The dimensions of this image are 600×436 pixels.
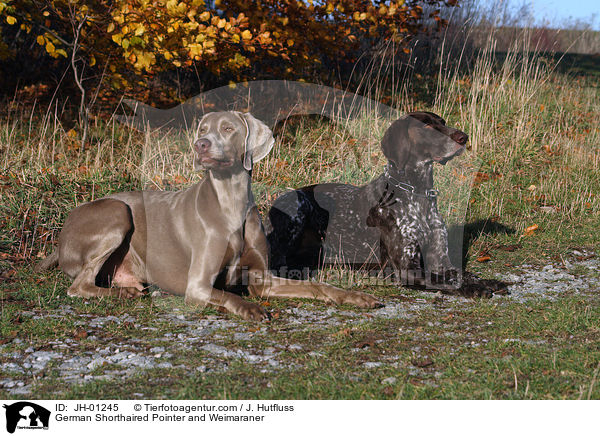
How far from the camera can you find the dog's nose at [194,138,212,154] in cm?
394

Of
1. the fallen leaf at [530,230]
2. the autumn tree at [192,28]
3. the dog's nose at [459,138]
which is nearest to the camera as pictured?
the dog's nose at [459,138]

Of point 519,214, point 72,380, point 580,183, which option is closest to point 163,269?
point 72,380

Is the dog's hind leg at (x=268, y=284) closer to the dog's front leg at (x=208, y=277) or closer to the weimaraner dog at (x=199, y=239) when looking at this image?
the weimaraner dog at (x=199, y=239)

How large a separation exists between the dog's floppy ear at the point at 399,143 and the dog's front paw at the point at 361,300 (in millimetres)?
1213

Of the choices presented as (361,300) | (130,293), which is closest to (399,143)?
(361,300)

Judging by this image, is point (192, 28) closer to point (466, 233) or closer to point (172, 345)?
point (466, 233)

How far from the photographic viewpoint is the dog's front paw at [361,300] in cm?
429

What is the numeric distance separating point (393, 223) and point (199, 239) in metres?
1.63

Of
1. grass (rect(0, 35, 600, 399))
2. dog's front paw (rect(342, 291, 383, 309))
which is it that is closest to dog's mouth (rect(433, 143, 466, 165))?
grass (rect(0, 35, 600, 399))

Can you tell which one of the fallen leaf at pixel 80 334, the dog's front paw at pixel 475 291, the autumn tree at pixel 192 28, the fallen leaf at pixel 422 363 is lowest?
the fallen leaf at pixel 80 334

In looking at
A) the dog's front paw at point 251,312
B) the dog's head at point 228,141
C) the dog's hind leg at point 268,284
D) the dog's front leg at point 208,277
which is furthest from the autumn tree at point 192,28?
the dog's front paw at point 251,312

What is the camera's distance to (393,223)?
5086mm
